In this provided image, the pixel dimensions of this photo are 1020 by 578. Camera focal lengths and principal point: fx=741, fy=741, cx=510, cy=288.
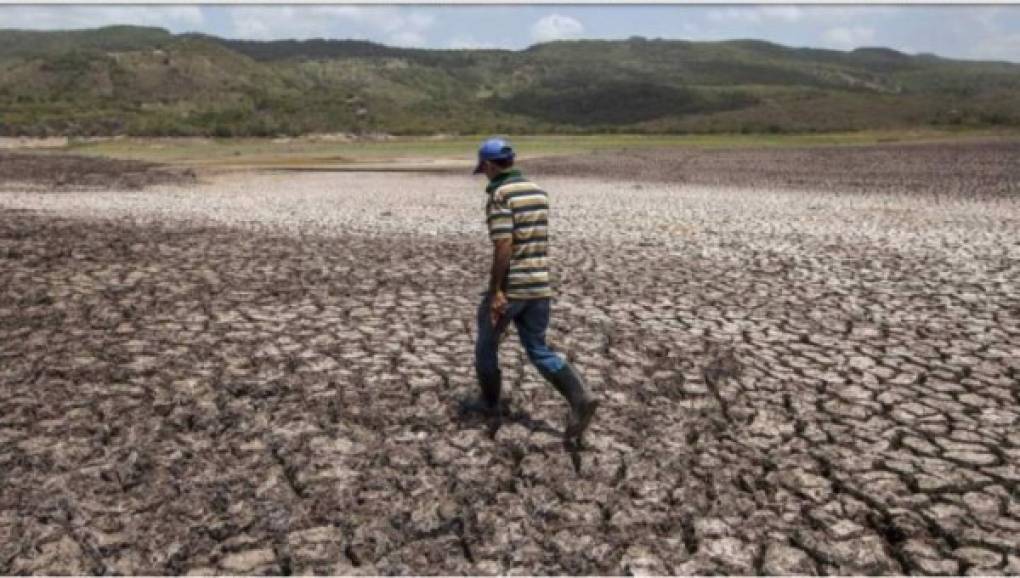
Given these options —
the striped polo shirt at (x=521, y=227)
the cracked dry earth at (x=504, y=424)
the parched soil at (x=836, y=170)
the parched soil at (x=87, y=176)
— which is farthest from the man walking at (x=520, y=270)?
the parched soil at (x=87, y=176)

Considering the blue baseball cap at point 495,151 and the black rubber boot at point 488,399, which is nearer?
the blue baseball cap at point 495,151

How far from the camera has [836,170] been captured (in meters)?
39.6

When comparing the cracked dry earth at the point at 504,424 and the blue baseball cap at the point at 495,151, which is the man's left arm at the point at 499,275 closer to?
the blue baseball cap at the point at 495,151

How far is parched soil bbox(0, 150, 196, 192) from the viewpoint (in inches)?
1143

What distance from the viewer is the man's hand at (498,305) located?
5426 millimetres

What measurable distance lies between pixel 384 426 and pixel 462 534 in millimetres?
1776

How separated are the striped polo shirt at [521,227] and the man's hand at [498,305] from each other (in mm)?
72

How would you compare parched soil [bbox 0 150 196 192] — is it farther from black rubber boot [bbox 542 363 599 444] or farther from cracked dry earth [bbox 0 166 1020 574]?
black rubber boot [bbox 542 363 599 444]

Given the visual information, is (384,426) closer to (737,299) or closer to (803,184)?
(737,299)

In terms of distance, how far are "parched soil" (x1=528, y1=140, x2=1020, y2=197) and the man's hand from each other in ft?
84.4

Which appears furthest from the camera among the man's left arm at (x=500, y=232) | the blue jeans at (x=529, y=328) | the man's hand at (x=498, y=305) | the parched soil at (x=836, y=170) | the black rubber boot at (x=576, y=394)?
the parched soil at (x=836, y=170)

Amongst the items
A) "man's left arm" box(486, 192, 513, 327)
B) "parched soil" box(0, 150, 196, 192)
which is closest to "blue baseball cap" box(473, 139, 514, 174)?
"man's left arm" box(486, 192, 513, 327)

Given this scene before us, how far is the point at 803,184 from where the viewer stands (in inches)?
1254

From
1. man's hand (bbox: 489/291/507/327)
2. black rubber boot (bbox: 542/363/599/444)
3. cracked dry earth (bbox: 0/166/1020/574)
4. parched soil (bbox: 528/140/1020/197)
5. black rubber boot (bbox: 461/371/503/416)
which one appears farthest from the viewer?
parched soil (bbox: 528/140/1020/197)
